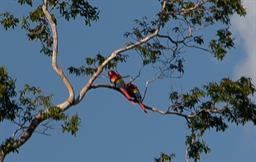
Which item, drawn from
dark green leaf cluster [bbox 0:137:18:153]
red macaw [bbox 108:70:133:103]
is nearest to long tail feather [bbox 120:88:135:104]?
red macaw [bbox 108:70:133:103]

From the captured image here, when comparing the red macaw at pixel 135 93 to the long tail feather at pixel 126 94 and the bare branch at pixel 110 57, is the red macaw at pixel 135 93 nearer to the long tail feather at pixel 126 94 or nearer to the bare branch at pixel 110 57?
the long tail feather at pixel 126 94

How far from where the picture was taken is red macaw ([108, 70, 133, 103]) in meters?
21.9

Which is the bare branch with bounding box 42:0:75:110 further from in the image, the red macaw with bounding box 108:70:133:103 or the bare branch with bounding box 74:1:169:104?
the red macaw with bounding box 108:70:133:103

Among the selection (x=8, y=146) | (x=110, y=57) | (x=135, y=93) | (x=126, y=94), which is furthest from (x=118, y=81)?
(x=8, y=146)

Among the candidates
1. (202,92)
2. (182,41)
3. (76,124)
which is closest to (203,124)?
(202,92)

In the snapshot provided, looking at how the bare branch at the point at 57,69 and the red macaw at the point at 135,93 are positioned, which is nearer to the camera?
the bare branch at the point at 57,69

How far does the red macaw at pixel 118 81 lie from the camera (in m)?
21.9

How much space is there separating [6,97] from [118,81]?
300 cm

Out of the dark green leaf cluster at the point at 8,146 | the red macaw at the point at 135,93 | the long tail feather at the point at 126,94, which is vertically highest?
the red macaw at the point at 135,93

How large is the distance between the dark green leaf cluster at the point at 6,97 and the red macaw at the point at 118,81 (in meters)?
2.58

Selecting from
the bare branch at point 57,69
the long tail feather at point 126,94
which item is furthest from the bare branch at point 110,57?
the long tail feather at point 126,94

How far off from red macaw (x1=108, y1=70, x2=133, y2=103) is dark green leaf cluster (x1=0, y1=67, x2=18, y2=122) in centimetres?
258

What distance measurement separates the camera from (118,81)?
2192cm

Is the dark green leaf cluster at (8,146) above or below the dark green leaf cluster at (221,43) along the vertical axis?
below
